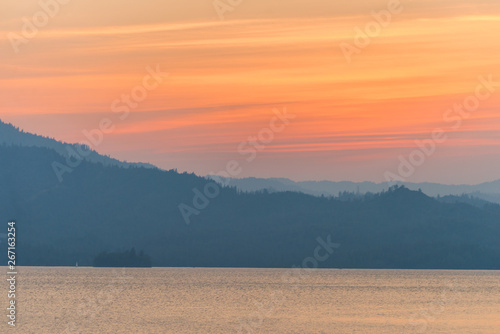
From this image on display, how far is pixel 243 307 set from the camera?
113125 mm

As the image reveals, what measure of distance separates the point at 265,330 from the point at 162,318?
57.3ft

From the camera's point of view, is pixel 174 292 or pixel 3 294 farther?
pixel 174 292

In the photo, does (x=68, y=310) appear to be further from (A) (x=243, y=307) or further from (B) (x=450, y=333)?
(B) (x=450, y=333)

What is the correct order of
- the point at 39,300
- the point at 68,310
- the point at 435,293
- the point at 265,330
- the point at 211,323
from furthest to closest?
the point at 435,293
the point at 39,300
the point at 68,310
the point at 211,323
the point at 265,330

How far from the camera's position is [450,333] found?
84938 millimetres

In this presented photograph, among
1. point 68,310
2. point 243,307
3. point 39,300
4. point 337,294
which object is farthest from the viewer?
point 337,294

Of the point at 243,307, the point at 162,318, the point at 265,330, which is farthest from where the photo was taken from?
the point at 243,307

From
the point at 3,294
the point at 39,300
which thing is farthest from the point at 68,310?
the point at 3,294

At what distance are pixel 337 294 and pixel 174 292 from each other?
97.1 ft

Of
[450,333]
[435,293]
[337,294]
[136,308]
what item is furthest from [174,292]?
[450,333]

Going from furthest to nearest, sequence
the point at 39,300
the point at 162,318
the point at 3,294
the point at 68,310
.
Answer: the point at 3,294
the point at 39,300
the point at 68,310
the point at 162,318

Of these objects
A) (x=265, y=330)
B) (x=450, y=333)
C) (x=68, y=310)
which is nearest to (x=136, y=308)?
(x=68, y=310)

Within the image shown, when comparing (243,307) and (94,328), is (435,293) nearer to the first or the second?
(243,307)

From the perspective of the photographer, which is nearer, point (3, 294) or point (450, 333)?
point (450, 333)
